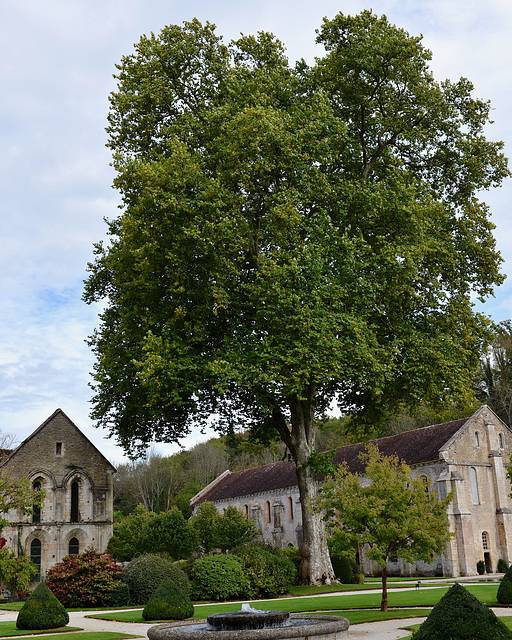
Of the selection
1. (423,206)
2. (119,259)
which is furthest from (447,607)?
(119,259)

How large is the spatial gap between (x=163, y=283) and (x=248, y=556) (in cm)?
1249

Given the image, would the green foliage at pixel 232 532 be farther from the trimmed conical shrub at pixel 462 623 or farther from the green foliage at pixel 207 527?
the trimmed conical shrub at pixel 462 623

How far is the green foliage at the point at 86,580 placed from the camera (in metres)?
26.9

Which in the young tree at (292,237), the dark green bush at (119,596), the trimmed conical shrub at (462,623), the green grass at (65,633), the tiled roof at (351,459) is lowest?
the dark green bush at (119,596)

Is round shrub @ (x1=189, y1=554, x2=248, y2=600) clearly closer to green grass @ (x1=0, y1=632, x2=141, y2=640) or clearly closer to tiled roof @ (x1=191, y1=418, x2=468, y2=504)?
green grass @ (x1=0, y1=632, x2=141, y2=640)

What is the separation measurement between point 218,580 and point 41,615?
9.03 m

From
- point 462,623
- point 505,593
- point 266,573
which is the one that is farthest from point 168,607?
point 462,623

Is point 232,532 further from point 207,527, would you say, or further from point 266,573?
point 266,573

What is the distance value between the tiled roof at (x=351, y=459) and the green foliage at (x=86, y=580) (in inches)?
690

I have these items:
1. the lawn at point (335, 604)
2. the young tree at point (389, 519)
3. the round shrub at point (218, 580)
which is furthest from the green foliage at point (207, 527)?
the young tree at point (389, 519)

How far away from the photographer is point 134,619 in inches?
833

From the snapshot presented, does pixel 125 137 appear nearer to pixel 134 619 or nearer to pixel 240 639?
pixel 134 619

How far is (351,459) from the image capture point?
54969 mm

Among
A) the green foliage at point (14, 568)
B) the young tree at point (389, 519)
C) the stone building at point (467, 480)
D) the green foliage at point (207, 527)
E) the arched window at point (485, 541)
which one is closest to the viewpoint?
the young tree at point (389, 519)
